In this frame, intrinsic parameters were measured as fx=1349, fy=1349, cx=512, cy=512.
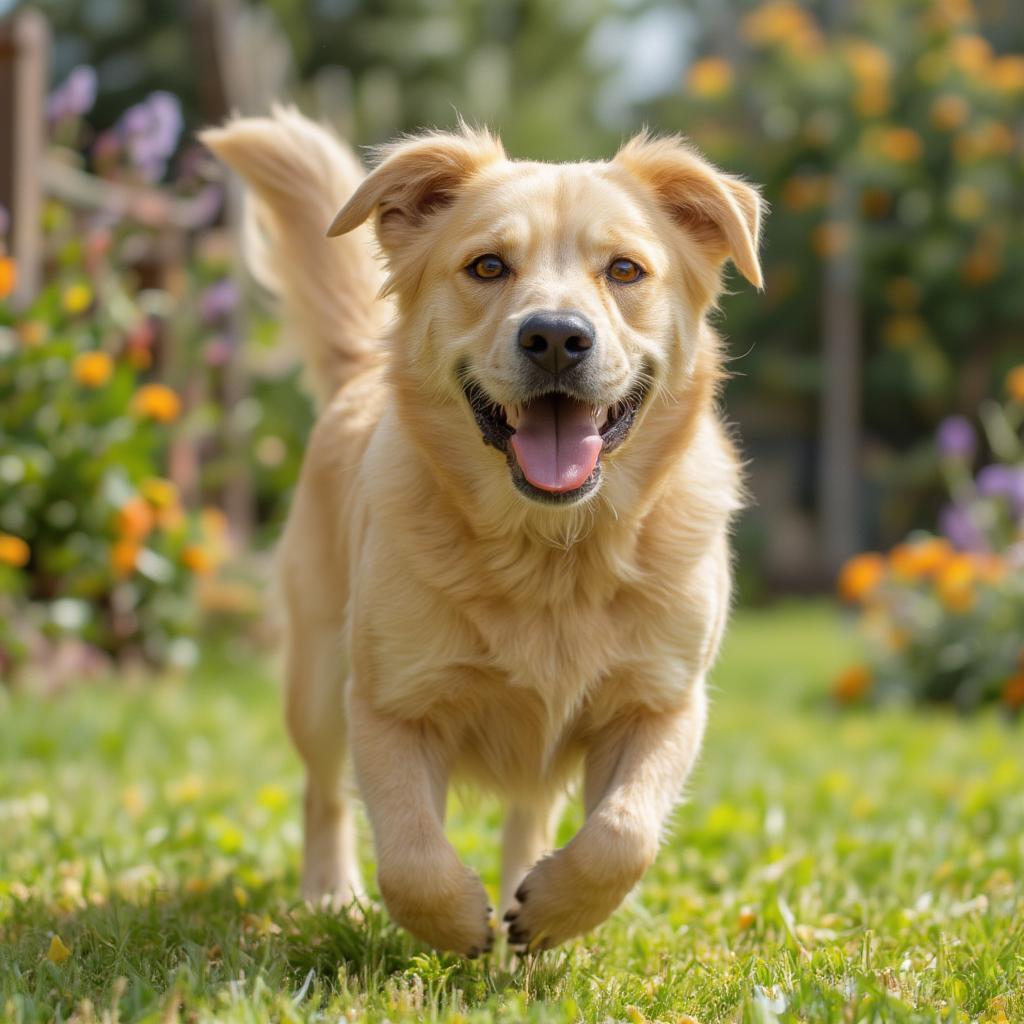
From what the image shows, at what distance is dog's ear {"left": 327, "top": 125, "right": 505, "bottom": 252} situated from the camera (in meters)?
3.24

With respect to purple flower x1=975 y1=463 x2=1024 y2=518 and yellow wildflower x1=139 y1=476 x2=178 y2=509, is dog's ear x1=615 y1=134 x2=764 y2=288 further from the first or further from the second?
purple flower x1=975 y1=463 x2=1024 y2=518

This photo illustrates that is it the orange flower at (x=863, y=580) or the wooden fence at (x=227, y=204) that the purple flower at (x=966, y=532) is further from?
the wooden fence at (x=227, y=204)

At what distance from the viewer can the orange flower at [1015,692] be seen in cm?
688

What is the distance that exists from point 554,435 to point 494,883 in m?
1.45

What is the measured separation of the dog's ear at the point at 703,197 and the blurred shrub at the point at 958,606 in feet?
13.1

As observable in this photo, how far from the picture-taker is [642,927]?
326cm

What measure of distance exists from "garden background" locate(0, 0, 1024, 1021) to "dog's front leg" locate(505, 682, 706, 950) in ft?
0.40

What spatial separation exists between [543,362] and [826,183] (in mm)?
13459

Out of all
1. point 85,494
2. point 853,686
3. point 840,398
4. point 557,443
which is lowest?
point 840,398

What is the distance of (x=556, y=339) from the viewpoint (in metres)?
2.78

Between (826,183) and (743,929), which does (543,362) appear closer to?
(743,929)

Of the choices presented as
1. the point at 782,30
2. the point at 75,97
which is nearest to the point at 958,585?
the point at 75,97

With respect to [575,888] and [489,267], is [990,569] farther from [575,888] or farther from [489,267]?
[575,888]

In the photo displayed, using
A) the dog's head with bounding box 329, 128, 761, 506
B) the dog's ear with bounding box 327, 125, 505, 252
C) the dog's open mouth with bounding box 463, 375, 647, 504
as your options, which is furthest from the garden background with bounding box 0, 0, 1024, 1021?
the dog's ear with bounding box 327, 125, 505, 252
